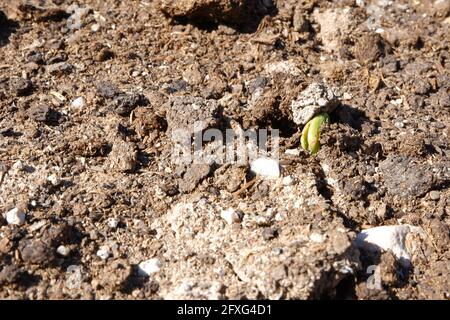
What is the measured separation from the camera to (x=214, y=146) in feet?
8.79

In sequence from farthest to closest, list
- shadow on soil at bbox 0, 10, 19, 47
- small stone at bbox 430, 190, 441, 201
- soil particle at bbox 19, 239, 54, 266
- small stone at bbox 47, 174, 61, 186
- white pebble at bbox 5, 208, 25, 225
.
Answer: shadow on soil at bbox 0, 10, 19, 47, small stone at bbox 430, 190, 441, 201, small stone at bbox 47, 174, 61, 186, white pebble at bbox 5, 208, 25, 225, soil particle at bbox 19, 239, 54, 266

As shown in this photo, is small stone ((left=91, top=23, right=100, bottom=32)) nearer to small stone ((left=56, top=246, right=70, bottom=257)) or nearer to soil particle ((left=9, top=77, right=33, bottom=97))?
soil particle ((left=9, top=77, right=33, bottom=97))

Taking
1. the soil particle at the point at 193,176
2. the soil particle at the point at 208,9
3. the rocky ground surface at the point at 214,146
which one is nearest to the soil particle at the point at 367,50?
the rocky ground surface at the point at 214,146

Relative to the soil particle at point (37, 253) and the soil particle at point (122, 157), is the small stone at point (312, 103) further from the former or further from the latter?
the soil particle at point (37, 253)

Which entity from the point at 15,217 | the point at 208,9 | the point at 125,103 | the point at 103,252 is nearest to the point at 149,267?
the point at 103,252

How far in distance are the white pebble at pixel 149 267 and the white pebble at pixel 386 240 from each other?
2.70 ft

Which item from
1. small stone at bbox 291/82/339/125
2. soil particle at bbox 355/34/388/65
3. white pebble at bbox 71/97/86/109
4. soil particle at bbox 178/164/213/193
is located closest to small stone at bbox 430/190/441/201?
small stone at bbox 291/82/339/125

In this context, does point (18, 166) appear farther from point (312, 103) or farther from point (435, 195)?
point (435, 195)

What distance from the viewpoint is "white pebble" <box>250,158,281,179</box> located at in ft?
8.52

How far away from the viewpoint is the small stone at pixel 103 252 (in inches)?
92.4

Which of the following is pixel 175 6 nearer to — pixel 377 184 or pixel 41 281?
pixel 377 184

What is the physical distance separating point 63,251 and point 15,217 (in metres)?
0.26

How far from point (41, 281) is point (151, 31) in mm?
1572
